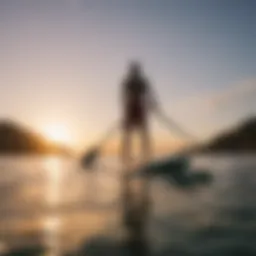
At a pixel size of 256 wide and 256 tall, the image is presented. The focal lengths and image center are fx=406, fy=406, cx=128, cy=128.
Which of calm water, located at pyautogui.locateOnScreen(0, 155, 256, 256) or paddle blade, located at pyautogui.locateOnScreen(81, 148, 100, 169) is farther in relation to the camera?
paddle blade, located at pyautogui.locateOnScreen(81, 148, 100, 169)

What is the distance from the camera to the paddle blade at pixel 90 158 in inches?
72.3

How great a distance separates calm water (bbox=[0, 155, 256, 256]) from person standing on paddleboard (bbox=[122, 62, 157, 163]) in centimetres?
17

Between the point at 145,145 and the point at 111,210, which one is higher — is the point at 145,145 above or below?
above

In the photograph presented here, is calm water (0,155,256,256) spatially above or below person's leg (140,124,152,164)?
below

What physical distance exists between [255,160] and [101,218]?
0.87m

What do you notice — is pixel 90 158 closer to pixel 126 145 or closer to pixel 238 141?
pixel 126 145

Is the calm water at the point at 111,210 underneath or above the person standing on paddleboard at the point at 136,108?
underneath

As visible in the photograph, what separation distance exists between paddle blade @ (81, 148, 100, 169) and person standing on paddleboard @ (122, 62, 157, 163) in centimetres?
12

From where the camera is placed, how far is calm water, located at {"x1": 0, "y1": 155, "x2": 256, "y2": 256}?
1720 mm

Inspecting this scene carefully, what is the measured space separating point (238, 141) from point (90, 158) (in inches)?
29.1

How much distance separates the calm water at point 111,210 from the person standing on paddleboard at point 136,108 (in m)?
0.17

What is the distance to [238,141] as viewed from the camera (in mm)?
2012

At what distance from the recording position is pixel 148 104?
1860mm

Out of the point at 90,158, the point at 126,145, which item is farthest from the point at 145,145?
the point at 90,158
